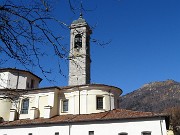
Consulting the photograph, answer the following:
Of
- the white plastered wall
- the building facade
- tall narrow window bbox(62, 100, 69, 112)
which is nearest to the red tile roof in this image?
the building facade

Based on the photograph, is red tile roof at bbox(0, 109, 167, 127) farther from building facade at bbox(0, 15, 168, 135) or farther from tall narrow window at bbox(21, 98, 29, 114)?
tall narrow window at bbox(21, 98, 29, 114)

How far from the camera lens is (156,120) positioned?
79.9 ft

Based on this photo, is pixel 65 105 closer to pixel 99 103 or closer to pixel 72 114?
pixel 72 114

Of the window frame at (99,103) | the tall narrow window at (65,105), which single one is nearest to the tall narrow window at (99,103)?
the window frame at (99,103)

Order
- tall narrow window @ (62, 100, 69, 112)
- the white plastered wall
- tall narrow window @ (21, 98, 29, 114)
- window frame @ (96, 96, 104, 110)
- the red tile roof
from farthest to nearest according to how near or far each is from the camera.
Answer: tall narrow window @ (21, 98, 29, 114), tall narrow window @ (62, 100, 69, 112), window frame @ (96, 96, 104, 110), the red tile roof, the white plastered wall

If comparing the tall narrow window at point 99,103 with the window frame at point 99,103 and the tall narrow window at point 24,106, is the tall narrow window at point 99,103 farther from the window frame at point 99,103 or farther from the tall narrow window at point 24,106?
the tall narrow window at point 24,106

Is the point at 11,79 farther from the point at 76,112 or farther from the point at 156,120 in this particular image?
the point at 156,120

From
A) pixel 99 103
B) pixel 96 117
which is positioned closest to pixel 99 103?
pixel 99 103

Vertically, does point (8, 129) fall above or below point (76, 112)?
below

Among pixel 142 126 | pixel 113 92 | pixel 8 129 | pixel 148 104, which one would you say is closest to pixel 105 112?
pixel 113 92

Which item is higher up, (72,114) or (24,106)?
(24,106)

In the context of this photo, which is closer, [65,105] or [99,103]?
[99,103]

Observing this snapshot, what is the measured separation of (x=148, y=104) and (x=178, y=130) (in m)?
141

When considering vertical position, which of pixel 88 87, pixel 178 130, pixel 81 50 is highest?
pixel 81 50
